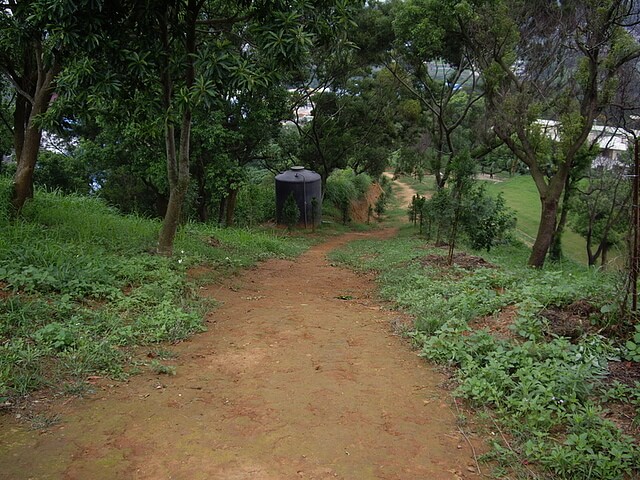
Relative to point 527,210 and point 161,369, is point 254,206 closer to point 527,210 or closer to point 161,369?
point 161,369

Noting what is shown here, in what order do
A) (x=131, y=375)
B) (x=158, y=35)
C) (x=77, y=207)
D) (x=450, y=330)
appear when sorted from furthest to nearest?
1. (x=77, y=207)
2. (x=158, y=35)
3. (x=450, y=330)
4. (x=131, y=375)

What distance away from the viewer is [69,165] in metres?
18.0


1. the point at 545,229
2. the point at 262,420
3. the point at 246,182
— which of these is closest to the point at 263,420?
the point at 262,420

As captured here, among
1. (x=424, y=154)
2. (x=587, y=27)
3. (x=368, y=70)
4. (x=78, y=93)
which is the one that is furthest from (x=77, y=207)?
(x=424, y=154)

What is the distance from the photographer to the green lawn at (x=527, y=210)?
27.9m

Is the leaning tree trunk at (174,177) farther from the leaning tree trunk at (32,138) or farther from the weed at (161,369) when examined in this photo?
the weed at (161,369)

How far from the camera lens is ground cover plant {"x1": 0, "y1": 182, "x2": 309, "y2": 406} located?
161 inches

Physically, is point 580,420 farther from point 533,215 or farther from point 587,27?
point 533,215

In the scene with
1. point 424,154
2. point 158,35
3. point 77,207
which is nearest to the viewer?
point 158,35

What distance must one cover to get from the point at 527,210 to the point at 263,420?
109 ft

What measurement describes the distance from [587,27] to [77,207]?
10.9 meters

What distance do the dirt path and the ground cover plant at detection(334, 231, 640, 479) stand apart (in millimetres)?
270

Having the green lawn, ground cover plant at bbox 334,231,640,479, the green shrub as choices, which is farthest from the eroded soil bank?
the green lawn

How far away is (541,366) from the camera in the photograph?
3988mm
